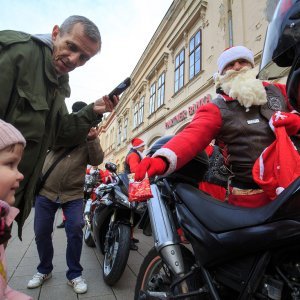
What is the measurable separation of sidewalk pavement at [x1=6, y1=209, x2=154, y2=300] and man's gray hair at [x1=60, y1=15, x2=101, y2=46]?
200 cm

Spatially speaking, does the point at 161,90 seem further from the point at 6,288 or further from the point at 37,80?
the point at 6,288

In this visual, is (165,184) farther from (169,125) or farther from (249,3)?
(169,125)

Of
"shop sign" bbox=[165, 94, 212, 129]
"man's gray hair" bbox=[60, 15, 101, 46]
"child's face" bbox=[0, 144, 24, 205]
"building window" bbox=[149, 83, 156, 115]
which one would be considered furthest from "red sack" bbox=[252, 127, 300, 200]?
"building window" bbox=[149, 83, 156, 115]

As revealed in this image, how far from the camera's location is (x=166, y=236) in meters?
1.53

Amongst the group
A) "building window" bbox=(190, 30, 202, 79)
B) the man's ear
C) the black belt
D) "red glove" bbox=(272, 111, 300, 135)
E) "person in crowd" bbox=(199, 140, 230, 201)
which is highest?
"building window" bbox=(190, 30, 202, 79)

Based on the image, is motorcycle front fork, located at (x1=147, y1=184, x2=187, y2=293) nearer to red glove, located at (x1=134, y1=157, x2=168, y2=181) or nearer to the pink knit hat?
red glove, located at (x1=134, y1=157, x2=168, y2=181)

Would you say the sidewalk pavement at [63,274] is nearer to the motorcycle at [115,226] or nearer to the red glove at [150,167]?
the motorcycle at [115,226]

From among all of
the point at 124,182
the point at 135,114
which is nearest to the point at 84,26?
the point at 124,182

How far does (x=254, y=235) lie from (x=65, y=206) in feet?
7.11

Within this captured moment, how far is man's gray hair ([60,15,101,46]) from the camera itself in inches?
65.1

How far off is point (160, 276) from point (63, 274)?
5.87 ft

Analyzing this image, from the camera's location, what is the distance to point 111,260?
8.80ft

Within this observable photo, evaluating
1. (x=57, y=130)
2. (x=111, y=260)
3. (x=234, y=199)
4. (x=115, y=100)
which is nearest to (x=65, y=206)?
(x=111, y=260)

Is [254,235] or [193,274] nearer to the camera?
[254,235]
